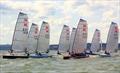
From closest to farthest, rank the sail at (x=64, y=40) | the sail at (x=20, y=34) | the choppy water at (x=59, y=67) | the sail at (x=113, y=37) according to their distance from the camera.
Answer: the choppy water at (x=59, y=67)
the sail at (x=20, y=34)
the sail at (x=113, y=37)
the sail at (x=64, y=40)

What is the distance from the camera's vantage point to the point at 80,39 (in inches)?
2675

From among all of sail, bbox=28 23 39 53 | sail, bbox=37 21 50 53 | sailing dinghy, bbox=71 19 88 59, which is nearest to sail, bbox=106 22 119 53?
sailing dinghy, bbox=71 19 88 59

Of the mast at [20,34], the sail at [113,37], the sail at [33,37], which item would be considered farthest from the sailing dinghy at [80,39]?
the sail at [113,37]

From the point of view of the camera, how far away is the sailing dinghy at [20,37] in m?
65.9

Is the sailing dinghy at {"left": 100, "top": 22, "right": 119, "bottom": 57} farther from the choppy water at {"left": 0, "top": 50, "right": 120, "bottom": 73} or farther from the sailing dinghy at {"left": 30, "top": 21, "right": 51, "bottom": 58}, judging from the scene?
the choppy water at {"left": 0, "top": 50, "right": 120, "bottom": 73}

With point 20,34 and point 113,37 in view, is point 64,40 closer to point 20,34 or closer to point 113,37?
point 113,37

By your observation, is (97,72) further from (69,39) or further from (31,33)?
(69,39)

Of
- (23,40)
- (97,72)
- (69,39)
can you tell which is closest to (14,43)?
(23,40)

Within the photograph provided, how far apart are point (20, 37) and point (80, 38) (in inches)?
406

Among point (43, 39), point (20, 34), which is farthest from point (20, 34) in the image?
point (43, 39)

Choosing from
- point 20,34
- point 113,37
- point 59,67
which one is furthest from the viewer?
point 113,37

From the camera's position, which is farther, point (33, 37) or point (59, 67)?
point (33, 37)

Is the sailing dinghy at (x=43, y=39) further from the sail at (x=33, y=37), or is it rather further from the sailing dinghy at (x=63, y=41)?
the sailing dinghy at (x=63, y=41)

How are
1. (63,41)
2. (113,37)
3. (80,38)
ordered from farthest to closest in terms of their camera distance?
(63,41)
(113,37)
(80,38)
